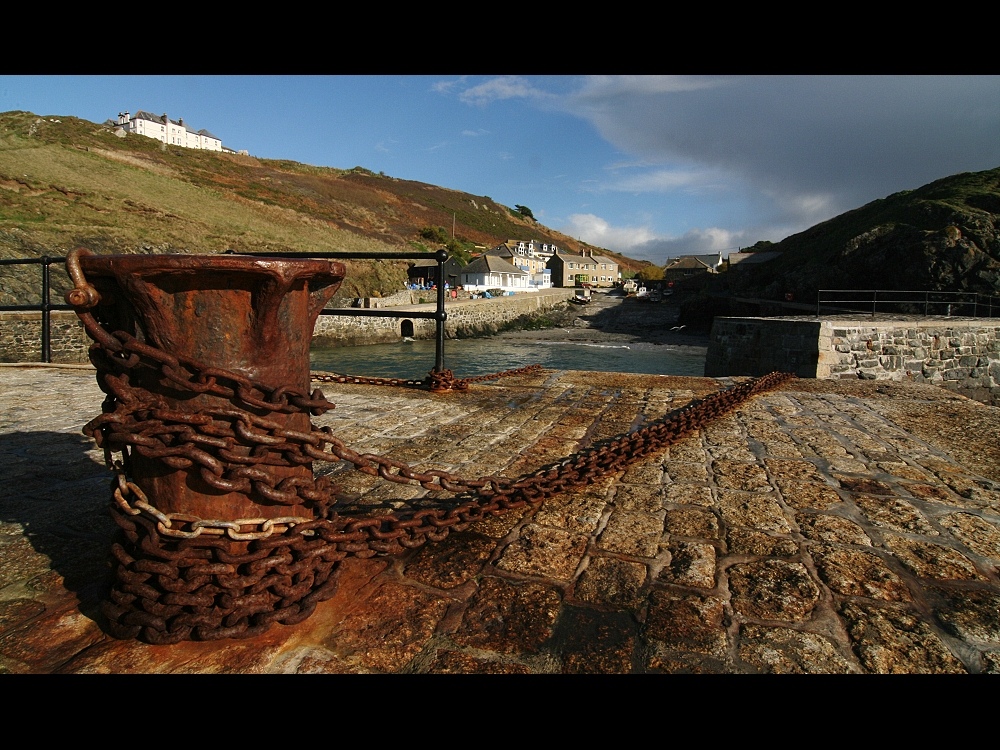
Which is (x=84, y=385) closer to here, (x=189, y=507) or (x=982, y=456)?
(x=189, y=507)

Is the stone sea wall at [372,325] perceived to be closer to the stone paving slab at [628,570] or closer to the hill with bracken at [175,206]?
the stone paving slab at [628,570]

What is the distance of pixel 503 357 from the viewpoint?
3222cm

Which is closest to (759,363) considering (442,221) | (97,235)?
(97,235)

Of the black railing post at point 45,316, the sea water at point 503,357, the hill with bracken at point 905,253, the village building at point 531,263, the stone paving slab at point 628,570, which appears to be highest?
the village building at point 531,263

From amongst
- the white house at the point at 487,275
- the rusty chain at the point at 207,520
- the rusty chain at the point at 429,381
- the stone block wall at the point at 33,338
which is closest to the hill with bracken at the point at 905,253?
the white house at the point at 487,275

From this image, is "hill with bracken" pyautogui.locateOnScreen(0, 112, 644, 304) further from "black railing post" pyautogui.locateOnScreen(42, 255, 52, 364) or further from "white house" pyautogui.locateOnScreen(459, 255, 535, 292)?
"black railing post" pyautogui.locateOnScreen(42, 255, 52, 364)

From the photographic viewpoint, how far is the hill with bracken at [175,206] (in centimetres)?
2855

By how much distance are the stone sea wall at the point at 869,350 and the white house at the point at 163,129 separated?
358 ft

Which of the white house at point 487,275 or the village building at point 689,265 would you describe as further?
the village building at point 689,265

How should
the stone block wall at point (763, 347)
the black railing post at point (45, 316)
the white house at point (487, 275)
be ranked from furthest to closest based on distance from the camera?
the white house at point (487, 275), the stone block wall at point (763, 347), the black railing post at point (45, 316)

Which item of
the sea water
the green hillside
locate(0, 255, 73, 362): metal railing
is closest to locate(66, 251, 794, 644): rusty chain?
locate(0, 255, 73, 362): metal railing

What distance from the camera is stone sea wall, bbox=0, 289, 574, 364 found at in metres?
17.5
